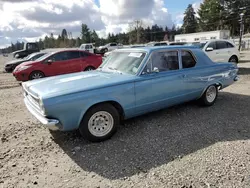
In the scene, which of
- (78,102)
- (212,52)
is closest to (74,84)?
(78,102)

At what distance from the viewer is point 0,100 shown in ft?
25.0

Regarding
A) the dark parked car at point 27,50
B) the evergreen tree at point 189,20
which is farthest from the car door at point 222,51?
the evergreen tree at point 189,20

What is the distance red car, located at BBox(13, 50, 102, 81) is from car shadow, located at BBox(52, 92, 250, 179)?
6384 millimetres

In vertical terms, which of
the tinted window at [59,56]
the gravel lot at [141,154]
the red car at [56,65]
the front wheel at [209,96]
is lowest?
the gravel lot at [141,154]

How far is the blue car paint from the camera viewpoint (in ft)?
11.6

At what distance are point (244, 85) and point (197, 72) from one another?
416 cm

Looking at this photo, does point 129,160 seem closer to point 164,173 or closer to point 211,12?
point 164,173

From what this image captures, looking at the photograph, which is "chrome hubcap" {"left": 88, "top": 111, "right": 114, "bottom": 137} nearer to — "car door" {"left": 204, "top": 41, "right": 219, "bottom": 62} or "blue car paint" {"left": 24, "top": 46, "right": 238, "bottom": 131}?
"blue car paint" {"left": 24, "top": 46, "right": 238, "bottom": 131}

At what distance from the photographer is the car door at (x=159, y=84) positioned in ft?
14.2

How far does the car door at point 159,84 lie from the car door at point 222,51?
7716mm

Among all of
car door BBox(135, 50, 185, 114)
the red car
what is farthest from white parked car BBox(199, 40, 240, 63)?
car door BBox(135, 50, 185, 114)

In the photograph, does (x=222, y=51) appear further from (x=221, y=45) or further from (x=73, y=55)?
(x=73, y=55)

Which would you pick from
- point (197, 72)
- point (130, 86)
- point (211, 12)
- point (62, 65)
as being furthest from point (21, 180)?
point (211, 12)

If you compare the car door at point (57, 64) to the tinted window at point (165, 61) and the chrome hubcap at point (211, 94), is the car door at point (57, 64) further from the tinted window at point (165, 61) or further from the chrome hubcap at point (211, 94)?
the chrome hubcap at point (211, 94)
